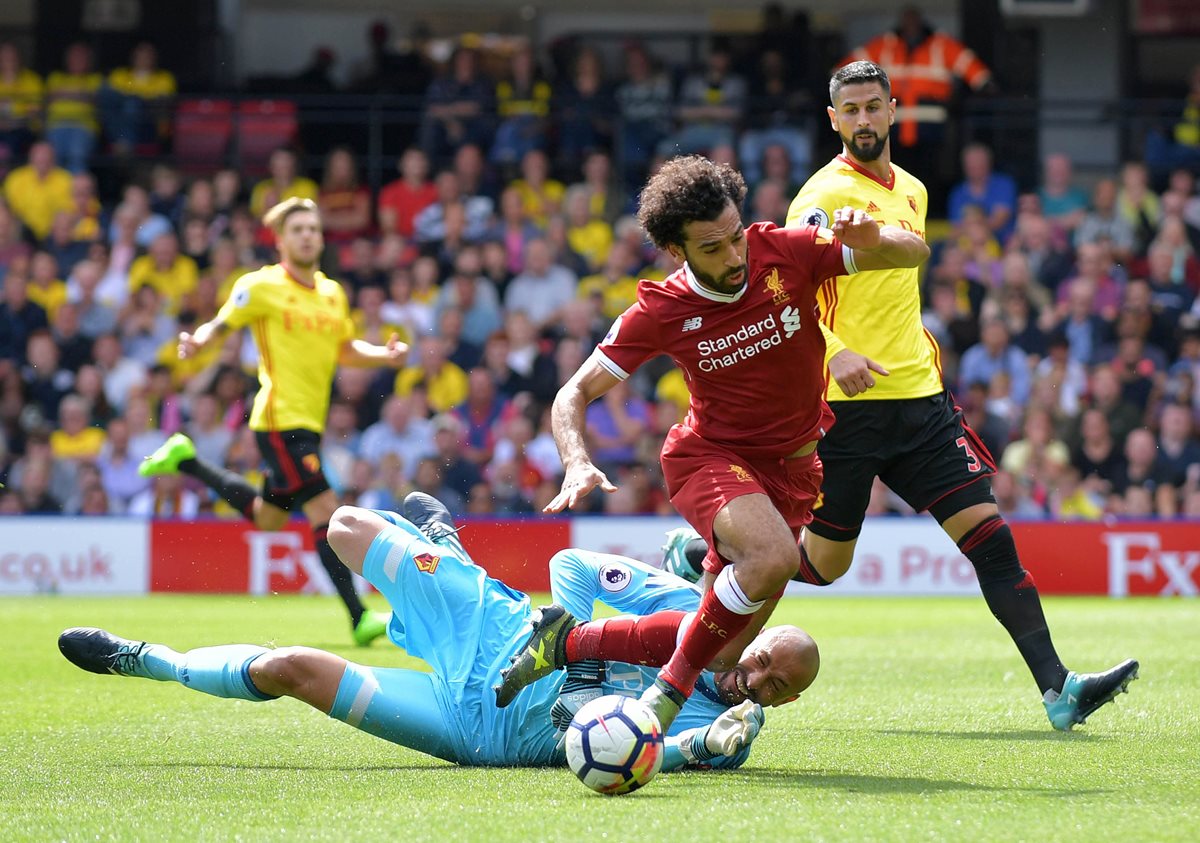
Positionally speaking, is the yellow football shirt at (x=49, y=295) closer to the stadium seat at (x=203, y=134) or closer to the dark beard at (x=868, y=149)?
the stadium seat at (x=203, y=134)

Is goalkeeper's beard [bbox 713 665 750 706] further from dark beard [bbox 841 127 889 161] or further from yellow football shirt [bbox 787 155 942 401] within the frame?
dark beard [bbox 841 127 889 161]

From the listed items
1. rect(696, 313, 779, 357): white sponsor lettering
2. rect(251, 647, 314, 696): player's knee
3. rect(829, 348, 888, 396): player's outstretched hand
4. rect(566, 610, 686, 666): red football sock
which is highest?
rect(696, 313, 779, 357): white sponsor lettering

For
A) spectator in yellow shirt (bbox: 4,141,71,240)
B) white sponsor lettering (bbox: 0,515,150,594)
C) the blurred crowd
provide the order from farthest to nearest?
spectator in yellow shirt (bbox: 4,141,71,240)
the blurred crowd
white sponsor lettering (bbox: 0,515,150,594)

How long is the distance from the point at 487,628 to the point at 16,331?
41.7 feet

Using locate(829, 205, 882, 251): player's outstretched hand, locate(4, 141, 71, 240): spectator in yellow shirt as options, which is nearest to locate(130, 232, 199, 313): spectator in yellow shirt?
locate(4, 141, 71, 240): spectator in yellow shirt

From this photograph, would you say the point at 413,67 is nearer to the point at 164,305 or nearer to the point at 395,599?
the point at 164,305

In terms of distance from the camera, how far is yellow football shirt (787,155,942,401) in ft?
24.0

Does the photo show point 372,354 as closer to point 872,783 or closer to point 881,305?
point 881,305

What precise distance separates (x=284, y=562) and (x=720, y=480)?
9.41 metres

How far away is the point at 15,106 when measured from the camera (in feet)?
63.8

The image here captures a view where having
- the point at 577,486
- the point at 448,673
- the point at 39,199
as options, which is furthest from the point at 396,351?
the point at 39,199

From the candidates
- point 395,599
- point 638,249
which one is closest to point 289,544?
point 638,249

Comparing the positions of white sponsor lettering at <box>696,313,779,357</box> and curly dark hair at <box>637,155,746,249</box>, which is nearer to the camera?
curly dark hair at <box>637,155,746,249</box>

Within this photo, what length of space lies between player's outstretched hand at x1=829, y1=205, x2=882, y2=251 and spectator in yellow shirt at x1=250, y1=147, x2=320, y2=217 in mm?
13064
